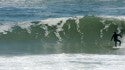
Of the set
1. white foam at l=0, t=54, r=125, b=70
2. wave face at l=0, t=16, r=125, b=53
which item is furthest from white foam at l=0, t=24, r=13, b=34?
white foam at l=0, t=54, r=125, b=70

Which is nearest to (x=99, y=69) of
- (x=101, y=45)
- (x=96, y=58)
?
(x=96, y=58)

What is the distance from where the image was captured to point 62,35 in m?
32.3

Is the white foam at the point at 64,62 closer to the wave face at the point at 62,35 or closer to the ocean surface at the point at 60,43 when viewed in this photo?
the ocean surface at the point at 60,43

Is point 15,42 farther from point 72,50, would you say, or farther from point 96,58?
point 96,58

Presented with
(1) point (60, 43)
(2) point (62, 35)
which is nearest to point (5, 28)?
(2) point (62, 35)

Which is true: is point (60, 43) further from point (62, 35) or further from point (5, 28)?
point (5, 28)

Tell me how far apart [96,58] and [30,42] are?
8.12 m

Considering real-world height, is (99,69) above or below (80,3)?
above

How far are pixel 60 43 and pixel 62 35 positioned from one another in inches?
113

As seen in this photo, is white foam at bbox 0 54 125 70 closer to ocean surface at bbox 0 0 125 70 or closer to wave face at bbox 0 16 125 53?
ocean surface at bbox 0 0 125 70

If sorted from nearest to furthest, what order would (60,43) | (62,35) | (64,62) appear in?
(64,62) → (60,43) → (62,35)

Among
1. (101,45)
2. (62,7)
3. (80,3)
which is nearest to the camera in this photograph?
(101,45)

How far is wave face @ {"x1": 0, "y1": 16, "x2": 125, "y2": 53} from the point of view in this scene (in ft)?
88.2

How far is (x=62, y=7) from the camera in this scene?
168 feet
